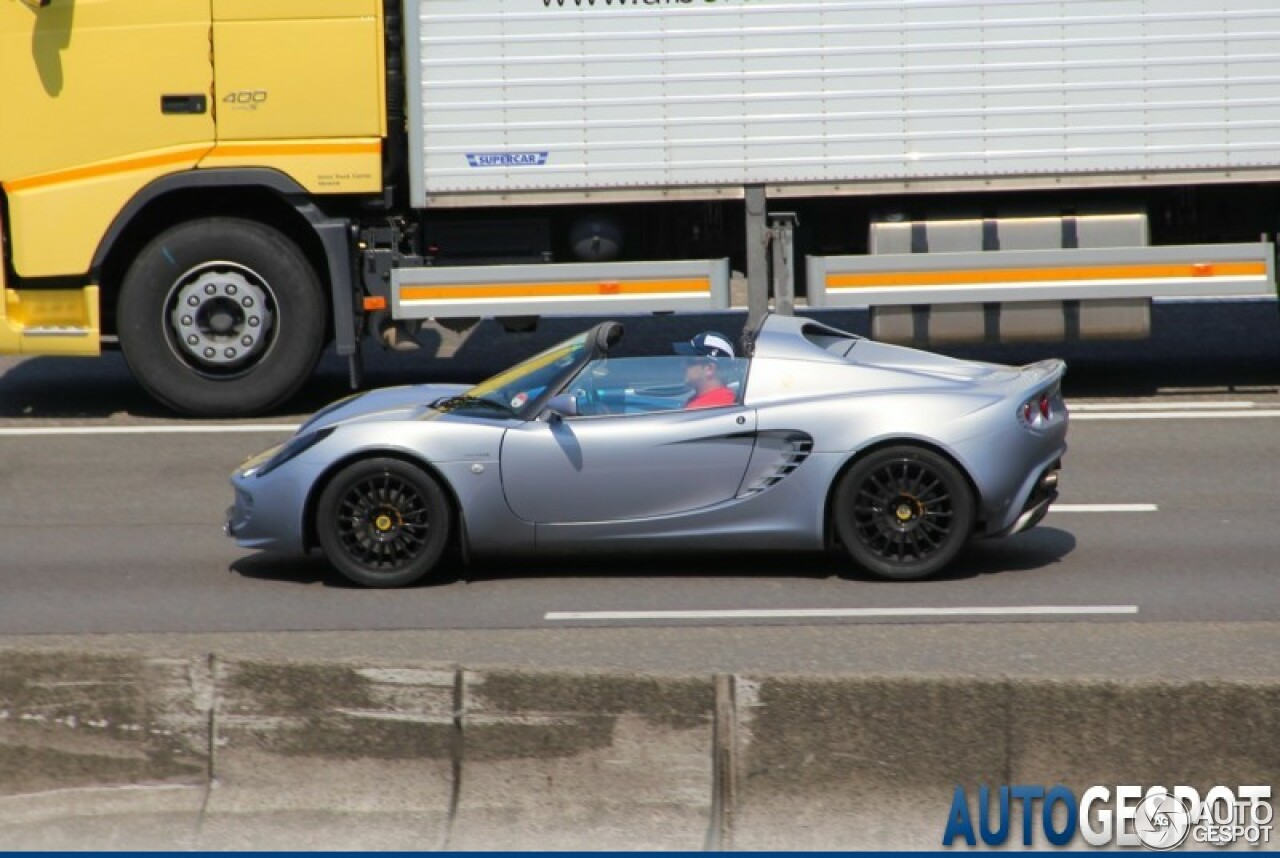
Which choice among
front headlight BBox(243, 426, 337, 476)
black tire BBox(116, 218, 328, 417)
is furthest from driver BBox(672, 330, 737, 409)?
black tire BBox(116, 218, 328, 417)

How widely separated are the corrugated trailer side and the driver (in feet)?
15.6

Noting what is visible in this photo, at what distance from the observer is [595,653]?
7871 millimetres

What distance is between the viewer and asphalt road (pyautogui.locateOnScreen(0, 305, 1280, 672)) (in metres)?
8.55

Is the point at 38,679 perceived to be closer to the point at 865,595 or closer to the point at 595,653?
the point at 595,653

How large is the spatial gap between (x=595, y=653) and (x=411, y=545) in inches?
61.2

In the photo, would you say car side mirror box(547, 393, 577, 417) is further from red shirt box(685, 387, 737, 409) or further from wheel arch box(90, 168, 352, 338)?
wheel arch box(90, 168, 352, 338)

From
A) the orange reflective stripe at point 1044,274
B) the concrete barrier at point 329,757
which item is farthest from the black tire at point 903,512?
the orange reflective stripe at point 1044,274

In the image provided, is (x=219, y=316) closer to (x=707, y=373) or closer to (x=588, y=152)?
(x=588, y=152)

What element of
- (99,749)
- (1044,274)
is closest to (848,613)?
(99,749)

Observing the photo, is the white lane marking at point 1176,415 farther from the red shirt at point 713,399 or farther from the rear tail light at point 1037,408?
the red shirt at point 713,399

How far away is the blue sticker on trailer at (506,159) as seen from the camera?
1391 cm

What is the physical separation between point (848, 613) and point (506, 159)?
20.6ft

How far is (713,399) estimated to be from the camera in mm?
9109

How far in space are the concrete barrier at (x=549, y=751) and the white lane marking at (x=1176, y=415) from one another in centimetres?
711
